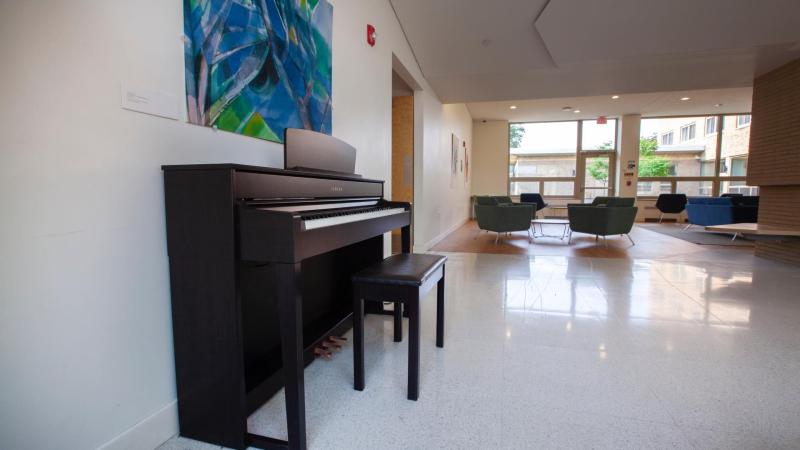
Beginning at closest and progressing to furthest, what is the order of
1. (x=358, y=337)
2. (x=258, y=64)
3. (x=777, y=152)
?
(x=358, y=337) < (x=258, y=64) < (x=777, y=152)

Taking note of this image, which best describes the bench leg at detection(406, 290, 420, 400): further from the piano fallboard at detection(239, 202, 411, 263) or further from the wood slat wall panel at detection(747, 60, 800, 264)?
the wood slat wall panel at detection(747, 60, 800, 264)

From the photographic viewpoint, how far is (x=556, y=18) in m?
3.93

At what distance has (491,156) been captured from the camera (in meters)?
11.9

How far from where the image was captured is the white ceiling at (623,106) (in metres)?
8.63

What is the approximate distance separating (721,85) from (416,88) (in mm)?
4503

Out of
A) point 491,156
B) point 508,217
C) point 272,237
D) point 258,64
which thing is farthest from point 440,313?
point 491,156

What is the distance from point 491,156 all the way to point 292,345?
37.1 feet

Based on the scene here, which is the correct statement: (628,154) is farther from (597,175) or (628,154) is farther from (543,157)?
(543,157)

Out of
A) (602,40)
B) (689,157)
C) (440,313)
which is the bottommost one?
(440,313)

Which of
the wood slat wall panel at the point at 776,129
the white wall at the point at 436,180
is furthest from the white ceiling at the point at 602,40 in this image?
the white wall at the point at 436,180

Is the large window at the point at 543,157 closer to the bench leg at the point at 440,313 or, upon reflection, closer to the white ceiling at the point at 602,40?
the white ceiling at the point at 602,40

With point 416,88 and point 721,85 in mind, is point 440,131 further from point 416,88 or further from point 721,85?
point 721,85

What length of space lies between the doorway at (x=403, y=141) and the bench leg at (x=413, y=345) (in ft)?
13.2

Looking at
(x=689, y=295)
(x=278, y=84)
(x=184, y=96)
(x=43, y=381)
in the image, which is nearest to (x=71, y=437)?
(x=43, y=381)
